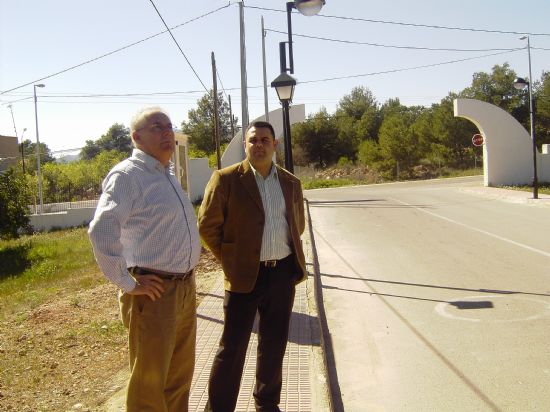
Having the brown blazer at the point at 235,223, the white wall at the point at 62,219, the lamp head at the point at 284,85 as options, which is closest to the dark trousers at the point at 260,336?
the brown blazer at the point at 235,223

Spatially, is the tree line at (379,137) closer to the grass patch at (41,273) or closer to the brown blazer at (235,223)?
the grass patch at (41,273)

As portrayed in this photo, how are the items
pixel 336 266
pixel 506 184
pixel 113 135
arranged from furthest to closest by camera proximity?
pixel 113 135, pixel 506 184, pixel 336 266

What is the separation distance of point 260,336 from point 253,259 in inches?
20.6

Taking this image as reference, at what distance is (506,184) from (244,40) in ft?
60.2

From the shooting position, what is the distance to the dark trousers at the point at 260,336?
3312mm

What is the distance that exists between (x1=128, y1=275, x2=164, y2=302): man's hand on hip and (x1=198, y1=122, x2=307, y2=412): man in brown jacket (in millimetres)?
693

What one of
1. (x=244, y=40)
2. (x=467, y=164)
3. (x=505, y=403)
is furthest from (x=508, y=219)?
(x=467, y=164)

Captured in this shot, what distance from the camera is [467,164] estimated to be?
53062mm

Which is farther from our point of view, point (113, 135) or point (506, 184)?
point (113, 135)

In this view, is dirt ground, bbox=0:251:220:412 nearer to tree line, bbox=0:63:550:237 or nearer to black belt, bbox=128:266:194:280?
black belt, bbox=128:266:194:280

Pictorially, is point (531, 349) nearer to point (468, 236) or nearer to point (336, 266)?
point (336, 266)

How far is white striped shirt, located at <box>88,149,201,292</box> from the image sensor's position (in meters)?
2.51

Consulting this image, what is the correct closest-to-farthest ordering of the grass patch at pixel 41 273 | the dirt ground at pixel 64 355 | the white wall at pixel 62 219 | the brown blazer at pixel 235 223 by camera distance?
1. the brown blazer at pixel 235 223
2. the dirt ground at pixel 64 355
3. the grass patch at pixel 41 273
4. the white wall at pixel 62 219

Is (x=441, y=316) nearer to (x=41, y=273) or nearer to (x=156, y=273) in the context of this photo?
(x=156, y=273)
